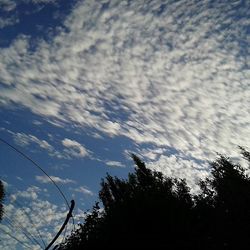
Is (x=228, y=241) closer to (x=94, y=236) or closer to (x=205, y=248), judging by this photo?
(x=205, y=248)

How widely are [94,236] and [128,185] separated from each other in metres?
15.7

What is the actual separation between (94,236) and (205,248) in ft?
36.1

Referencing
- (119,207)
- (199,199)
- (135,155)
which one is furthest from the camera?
(135,155)

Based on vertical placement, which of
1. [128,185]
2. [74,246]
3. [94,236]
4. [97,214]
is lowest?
Result: [74,246]

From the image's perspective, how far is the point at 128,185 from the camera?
135ft

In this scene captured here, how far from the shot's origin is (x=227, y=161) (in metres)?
41.0

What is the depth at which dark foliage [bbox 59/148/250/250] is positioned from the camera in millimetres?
24222

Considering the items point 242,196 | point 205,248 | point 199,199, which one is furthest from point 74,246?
point 242,196

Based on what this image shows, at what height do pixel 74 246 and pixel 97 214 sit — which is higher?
pixel 97 214

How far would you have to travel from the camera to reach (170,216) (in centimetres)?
2589

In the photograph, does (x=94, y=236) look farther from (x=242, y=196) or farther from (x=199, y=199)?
(x=242, y=196)

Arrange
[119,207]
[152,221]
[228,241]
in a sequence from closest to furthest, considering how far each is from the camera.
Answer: [152,221] < [119,207] < [228,241]

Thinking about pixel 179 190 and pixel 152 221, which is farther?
pixel 179 190

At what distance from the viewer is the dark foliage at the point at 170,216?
79.5ft
